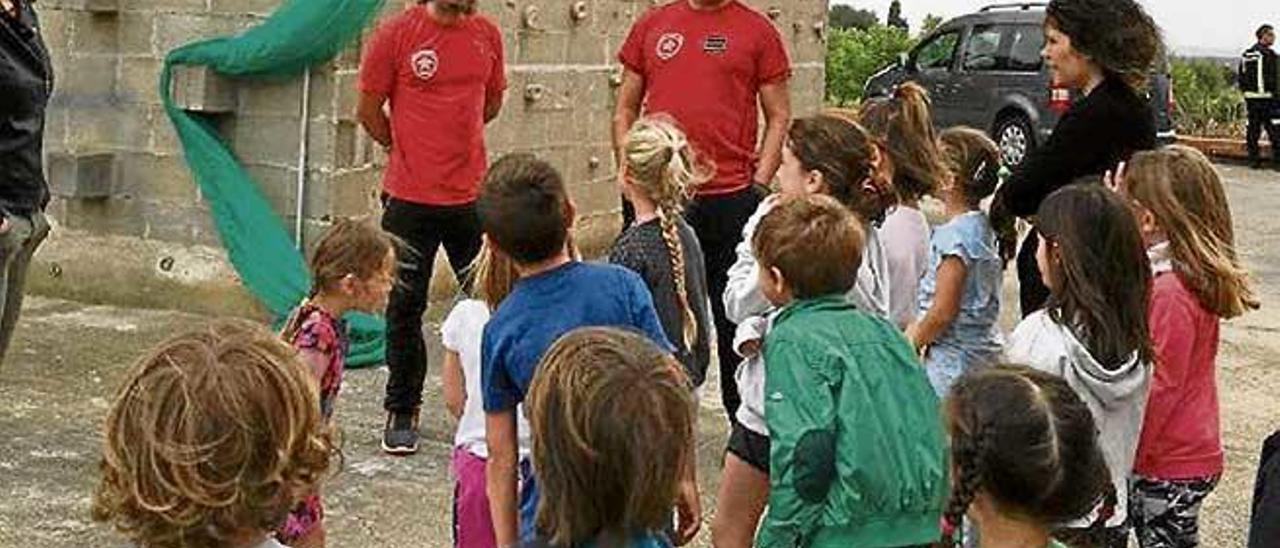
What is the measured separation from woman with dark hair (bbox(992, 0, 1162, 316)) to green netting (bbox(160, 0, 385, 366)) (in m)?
3.72

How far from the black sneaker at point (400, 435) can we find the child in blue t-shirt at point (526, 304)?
7.65 ft

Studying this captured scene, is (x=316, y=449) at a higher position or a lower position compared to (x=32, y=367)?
higher

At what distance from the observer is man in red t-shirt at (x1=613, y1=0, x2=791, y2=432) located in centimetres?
602

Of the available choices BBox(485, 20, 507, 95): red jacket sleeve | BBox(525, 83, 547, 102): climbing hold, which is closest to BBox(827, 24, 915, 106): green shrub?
BBox(525, 83, 547, 102): climbing hold

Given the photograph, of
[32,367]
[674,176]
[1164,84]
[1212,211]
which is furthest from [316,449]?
[1164,84]

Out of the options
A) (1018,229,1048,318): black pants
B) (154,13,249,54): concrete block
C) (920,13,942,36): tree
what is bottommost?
(1018,229,1048,318): black pants

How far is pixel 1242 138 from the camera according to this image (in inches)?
853

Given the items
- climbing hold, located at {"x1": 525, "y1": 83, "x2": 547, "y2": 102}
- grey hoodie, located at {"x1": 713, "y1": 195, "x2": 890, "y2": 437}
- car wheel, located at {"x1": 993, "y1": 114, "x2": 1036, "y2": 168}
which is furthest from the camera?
car wheel, located at {"x1": 993, "y1": 114, "x2": 1036, "y2": 168}

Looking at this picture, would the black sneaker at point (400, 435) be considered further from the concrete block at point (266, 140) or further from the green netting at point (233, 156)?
the concrete block at point (266, 140)

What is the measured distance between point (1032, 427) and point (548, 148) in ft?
22.0

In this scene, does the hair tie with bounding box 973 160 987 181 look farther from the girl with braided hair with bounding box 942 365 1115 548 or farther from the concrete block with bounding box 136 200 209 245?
the concrete block with bounding box 136 200 209 245

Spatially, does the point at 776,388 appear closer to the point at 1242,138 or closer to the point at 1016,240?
the point at 1016,240

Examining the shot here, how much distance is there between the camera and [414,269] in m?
6.03

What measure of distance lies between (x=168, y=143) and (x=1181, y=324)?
5.32 metres
